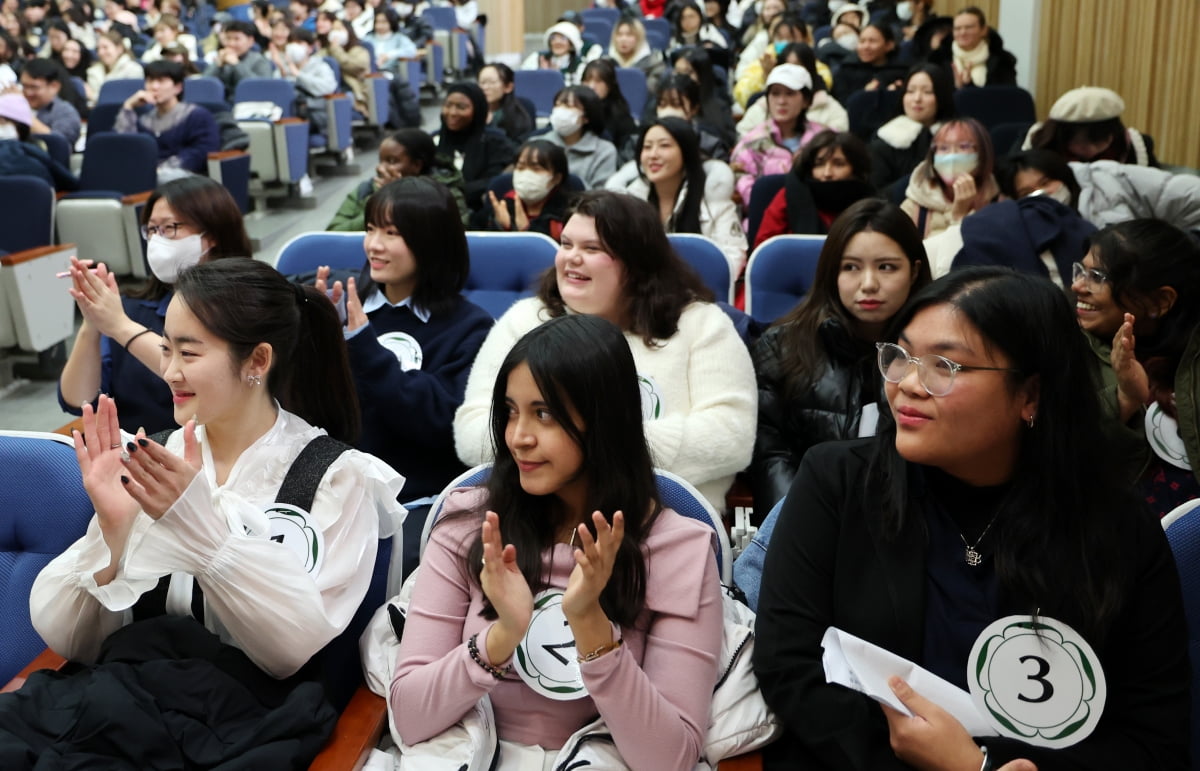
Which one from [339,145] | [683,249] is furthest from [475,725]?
[339,145]

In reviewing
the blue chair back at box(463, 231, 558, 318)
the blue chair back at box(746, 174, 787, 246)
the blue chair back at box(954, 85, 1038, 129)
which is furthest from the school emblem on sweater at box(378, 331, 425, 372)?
the blue chair back at box(954, 85, 1038, 129)

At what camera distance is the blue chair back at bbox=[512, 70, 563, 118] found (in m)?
8.36

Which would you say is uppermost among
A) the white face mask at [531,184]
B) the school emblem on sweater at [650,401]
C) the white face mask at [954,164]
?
the white face mask at [954,164]

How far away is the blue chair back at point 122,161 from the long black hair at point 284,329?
4.58 meters

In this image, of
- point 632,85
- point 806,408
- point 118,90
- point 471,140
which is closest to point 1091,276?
point 806,408

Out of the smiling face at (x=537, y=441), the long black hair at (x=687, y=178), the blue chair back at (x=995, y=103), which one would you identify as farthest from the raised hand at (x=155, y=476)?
the blue chair back at (x=995, y=103)

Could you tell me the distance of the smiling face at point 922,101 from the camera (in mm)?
5207

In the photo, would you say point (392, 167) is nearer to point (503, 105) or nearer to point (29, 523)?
point (503, 105)

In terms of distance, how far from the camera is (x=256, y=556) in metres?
1.64

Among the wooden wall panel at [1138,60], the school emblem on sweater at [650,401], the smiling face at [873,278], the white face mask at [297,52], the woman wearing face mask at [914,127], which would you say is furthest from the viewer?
the white face mask at [297,52]

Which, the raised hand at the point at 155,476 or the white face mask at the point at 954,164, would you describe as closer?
the raised hand at the point at 155,476

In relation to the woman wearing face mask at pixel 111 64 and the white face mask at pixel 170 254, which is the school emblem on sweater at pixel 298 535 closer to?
the white face mask at pixel 170 254

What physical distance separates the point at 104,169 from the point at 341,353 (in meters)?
4.73

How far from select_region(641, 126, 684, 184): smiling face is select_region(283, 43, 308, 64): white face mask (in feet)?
20.4
